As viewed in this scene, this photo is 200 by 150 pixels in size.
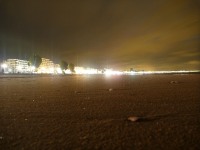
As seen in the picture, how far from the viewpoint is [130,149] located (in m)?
7.22

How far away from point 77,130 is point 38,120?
3018 mm

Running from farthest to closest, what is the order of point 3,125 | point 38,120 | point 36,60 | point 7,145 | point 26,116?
point 36,60 → point 26,116 → point 38,120 → point 3,125 → point 7,145

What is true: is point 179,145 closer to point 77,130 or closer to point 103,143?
point 103,143

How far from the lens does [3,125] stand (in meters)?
10.6

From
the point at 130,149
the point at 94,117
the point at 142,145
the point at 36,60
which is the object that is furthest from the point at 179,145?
the point at 36,60

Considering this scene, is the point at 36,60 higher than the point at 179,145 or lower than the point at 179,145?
higher

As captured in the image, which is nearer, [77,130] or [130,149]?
[130,149]

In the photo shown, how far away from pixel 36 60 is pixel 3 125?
173 m

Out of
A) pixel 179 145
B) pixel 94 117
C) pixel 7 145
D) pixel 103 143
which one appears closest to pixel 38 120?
pixel 94 117

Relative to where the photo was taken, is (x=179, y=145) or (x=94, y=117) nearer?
(x=179, y=145)

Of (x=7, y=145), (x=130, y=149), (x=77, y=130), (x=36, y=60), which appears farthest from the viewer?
(x=36, y=60)

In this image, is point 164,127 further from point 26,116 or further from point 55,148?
point 26,116

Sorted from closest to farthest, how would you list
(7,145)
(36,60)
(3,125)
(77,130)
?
(7,145) < (77,130) < (3,125) < (36,60)

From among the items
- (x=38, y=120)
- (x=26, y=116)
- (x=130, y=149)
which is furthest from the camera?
(x=26, y=116)
